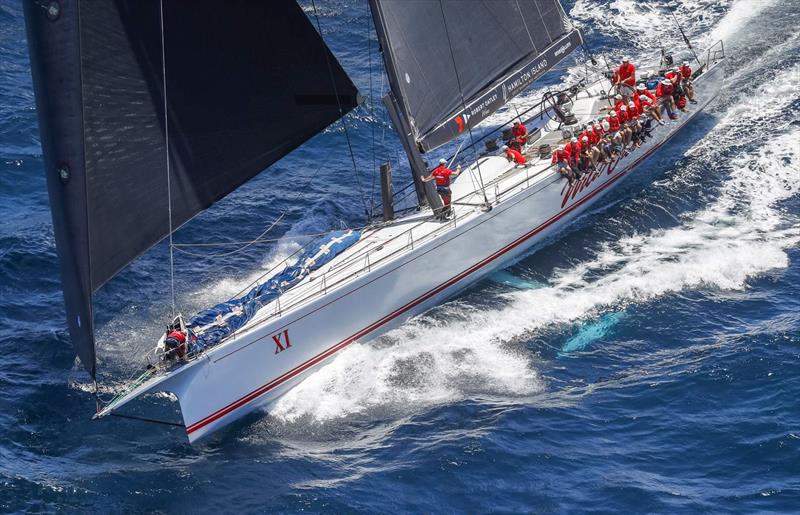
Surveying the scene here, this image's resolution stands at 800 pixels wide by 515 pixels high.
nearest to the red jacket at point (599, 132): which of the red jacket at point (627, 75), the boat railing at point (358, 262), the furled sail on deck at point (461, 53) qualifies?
the furled sail on deck at point (461, 53)

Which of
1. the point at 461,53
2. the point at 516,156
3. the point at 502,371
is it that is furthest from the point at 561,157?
the point at 502,371

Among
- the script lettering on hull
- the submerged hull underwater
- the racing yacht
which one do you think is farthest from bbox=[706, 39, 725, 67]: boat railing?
the script lettering on hull

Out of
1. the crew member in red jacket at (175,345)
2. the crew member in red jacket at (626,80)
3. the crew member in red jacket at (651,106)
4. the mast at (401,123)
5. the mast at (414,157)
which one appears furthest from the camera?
the crew member in red jacket at (626,80)

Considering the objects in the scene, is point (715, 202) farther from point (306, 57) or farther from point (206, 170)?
point (206, 170)

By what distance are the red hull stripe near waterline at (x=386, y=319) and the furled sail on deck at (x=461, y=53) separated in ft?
10.3

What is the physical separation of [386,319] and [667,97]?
1145cm

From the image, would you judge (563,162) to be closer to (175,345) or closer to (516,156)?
(516,156)

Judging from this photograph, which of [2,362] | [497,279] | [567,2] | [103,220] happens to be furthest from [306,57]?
[567,2]

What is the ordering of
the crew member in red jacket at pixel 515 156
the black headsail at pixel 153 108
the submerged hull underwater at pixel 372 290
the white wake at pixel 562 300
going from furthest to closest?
the crew member in red jacket at pixel 515 156 → the white wake at pixel 562 300 → the submerged hull underwater at pixel 372 290 → the black headsail at pixel 153 108

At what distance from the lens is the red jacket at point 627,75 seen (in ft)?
90.3

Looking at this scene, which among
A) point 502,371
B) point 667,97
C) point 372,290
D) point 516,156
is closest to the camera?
point 502,371

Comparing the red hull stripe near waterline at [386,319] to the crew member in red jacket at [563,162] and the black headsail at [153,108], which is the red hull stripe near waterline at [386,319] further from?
the black headsail at [153,108]

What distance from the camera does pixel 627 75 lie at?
27609mm

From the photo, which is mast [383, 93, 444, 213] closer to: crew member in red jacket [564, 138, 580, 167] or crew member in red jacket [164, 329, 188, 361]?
crew member in red jacket [564, 138, 580, 167]
